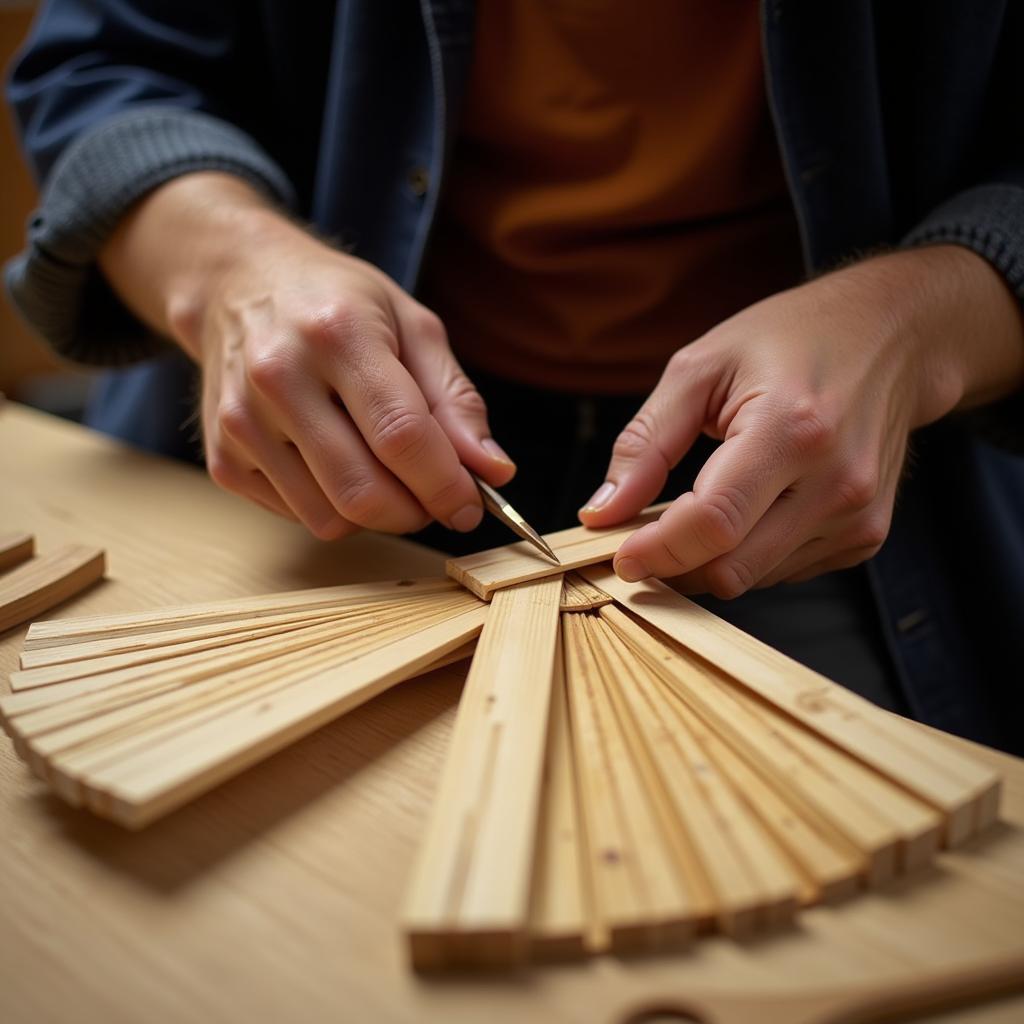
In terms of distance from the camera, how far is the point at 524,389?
179 centimetres

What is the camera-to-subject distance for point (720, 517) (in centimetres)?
101

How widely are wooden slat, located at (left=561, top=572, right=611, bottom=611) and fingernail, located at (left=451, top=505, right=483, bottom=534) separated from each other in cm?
15

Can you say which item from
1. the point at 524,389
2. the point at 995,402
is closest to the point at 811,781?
the point at 995,402

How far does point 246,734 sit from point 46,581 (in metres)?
0.52

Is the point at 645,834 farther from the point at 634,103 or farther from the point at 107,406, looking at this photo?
the point at 107,406

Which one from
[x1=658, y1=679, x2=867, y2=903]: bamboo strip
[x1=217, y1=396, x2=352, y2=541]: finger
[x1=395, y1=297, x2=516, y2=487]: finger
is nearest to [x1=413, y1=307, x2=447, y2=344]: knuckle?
[x1=395, y1=297, x2=516, y2=487]: finger

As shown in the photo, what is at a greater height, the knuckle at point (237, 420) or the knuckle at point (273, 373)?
the knuckle at point (273, 373)

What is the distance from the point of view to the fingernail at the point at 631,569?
1071 mm

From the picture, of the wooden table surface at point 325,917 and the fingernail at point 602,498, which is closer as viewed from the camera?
the wooden table surface at point 325,917

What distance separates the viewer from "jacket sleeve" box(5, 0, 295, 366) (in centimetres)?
155

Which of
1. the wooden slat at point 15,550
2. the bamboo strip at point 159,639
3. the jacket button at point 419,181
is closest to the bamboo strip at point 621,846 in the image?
the bamboo strip at point 159,639

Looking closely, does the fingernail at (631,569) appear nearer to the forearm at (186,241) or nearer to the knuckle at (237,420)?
the knuckle at (237,420)

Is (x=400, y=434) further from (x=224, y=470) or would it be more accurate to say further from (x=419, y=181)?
(x=419, y=181)

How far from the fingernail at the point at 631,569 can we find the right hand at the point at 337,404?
0.73 feet
